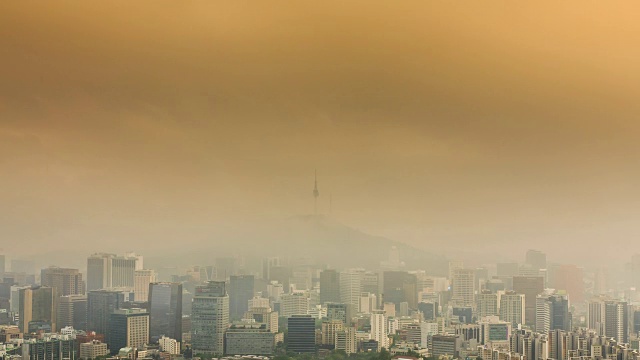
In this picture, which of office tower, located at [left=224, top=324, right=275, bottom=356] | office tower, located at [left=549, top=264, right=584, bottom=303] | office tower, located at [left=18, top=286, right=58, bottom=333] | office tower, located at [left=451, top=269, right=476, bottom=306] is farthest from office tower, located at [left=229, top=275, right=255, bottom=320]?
office tower, located at [left=549, top=264, right=584, bottom=303]

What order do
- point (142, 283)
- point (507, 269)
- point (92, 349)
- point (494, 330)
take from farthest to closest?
point (142, 283), point (507, 269), point (494, 330), point (92, 349)

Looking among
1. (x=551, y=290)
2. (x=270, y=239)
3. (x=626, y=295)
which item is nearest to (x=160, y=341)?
(x=270, y=239)

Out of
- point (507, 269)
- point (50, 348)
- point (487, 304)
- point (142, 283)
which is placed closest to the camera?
point (50, 348)

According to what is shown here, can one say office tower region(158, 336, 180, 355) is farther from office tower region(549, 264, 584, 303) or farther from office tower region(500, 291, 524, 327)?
office tower region(549, 264, 584, 303)

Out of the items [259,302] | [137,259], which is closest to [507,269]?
[259,302]

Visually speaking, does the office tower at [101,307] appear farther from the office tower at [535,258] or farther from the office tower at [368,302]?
the office tower at [535,258]

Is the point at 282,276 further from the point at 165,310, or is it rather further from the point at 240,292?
the point at 165,310

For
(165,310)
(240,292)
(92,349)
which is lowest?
(92,349)

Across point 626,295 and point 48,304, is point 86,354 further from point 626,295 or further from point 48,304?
point 626,295
